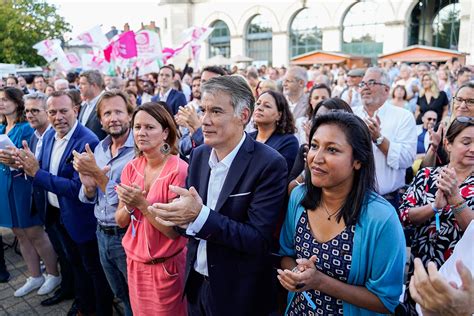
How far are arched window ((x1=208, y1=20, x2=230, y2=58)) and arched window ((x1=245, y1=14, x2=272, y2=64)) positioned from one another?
2220 mm

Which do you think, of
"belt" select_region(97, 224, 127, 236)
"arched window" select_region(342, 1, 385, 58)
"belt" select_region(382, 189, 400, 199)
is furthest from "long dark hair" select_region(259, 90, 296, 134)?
"arched window" select_region(342, 1, 385, 58)

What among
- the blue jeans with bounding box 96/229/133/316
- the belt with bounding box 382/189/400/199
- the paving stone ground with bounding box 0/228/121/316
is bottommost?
the paving stone ground with bounding box 0/228/121/316

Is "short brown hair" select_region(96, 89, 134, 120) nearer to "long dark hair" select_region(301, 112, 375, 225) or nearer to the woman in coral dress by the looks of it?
the woman in coral dress

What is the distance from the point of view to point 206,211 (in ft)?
6.49

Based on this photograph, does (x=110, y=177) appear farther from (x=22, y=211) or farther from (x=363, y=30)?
(x=363, y=30)

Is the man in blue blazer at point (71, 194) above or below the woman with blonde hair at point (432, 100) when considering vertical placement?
below

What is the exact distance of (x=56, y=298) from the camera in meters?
4.03

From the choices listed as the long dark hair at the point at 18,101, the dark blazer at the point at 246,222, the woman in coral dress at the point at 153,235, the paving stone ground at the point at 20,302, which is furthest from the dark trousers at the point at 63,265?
the dark blazer at the point at 246,222

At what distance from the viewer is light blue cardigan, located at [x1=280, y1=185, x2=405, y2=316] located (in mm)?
1823

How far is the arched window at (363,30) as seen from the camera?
94.5ft

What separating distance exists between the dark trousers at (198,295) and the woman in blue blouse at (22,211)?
8.59 ft

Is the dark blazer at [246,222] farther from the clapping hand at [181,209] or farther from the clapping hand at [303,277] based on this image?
the clapping hand at [303,277]

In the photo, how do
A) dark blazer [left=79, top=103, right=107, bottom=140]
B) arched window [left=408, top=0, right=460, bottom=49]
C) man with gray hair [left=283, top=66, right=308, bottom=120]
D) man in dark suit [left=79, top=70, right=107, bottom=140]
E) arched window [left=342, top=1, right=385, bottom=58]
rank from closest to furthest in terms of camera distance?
dark blazer [left=79, top=103, right=107, bottom=140] < man with gray hair [left=283, top=66, right=308, bottom=120] < man in dark suit [left=79, top=70, right=107, bottom=140] < arched window [left=408, top=0, right=460, bottom=49] < arched window [left=342, top=1, right=385, bottom=58]

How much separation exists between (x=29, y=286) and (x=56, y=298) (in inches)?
19.0
